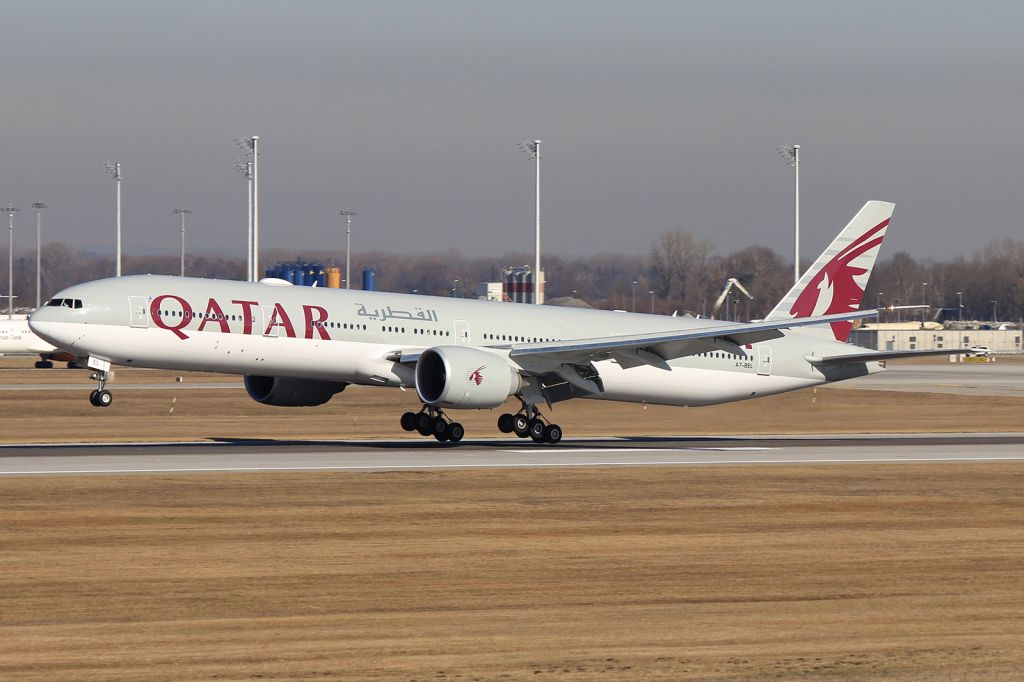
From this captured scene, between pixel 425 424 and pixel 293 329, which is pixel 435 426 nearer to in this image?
pixel 425 424

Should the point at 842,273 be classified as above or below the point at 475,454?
above

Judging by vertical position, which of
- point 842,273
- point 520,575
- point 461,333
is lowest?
point 520,575

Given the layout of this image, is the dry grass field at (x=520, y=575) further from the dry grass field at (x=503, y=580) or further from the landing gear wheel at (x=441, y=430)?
the landing gear wheel at (x=441, y=430)

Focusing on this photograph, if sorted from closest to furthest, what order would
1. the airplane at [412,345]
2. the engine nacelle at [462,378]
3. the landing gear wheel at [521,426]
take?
the engine nacelle at [462,378] → the airplane at [412,345] → the landing gear wheel at [521,426]

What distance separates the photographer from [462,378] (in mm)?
36875

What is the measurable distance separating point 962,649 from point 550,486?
1538 centimetres

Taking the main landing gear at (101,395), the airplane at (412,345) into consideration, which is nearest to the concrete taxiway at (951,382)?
the airplane at (412,345)

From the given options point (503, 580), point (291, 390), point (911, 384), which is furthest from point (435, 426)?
point (911, 384)

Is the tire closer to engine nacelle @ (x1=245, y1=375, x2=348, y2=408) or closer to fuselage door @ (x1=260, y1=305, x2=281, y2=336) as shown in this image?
engine nacelle @ (x1=245, y1=375, x2=348, y2=408)

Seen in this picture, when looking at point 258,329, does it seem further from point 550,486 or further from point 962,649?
point 962,649

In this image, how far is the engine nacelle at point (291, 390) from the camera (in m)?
40.4

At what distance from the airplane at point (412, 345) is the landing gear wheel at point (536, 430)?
0.13 ft

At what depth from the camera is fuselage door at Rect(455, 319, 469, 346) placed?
4044cm

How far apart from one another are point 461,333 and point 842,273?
1396cm
